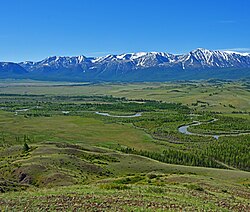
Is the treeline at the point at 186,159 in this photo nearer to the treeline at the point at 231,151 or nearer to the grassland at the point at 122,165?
the grassland at the point at 122,165

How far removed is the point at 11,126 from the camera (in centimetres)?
16238

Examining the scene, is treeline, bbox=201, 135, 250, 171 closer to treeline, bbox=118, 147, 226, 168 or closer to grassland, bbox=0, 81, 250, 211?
grassland, bbox=0, 81, 250, 211

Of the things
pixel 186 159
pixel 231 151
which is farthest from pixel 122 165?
pixel 231 151

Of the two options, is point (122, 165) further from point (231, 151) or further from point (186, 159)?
point (231, 151)

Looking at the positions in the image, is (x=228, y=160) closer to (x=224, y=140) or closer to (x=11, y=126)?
(x=224, y=140)

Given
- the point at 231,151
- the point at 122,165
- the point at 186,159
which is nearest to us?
the point at 122,165

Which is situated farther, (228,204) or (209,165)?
(209,165)

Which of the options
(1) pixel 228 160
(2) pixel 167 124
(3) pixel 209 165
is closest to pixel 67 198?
(3) pixel 209 165

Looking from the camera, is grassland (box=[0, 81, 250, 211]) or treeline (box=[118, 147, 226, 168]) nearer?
grassland (box=[0, 81, 250, 211])

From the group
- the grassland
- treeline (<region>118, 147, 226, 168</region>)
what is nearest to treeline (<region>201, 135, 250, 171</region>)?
the grassland

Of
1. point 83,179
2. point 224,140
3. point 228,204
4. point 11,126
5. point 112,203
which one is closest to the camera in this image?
point 112,203

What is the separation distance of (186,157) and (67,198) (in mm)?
70614

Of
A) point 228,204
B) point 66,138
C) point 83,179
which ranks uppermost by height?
point 228,204

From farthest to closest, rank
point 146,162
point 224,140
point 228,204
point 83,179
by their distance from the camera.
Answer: point 224,140
point 146,162
point 83,179
point 228,204
